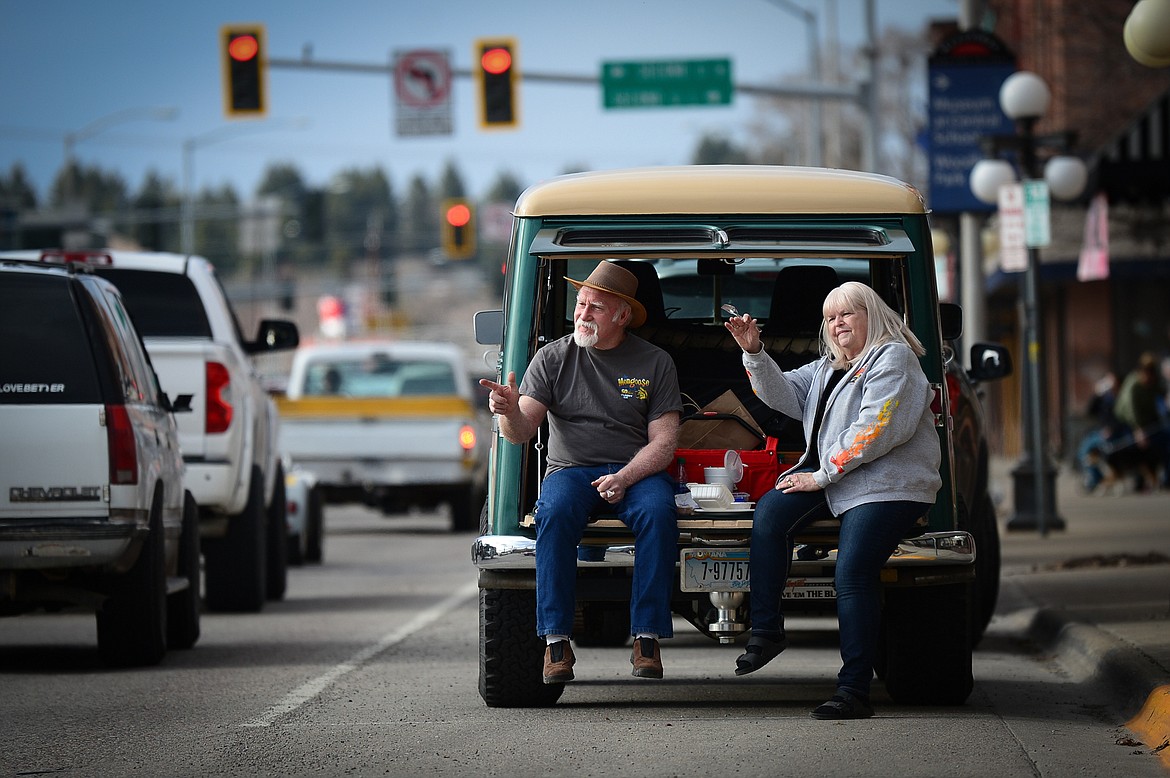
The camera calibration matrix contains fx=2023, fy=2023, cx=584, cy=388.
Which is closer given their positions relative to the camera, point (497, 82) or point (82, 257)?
point (82, 257)

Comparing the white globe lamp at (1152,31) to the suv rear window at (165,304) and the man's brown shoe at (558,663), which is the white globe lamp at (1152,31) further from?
the suv rear window at (165,304)

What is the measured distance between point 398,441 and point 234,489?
10.2 metres

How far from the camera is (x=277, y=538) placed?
588 inches

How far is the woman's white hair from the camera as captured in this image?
7.92 metres

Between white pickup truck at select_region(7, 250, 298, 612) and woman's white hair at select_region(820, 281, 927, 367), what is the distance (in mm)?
5574

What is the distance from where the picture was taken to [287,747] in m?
7.45

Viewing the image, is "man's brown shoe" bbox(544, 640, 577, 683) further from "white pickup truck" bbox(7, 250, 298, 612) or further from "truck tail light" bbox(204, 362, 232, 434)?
"truck tail light" bbox(204, 362, 232, 434)

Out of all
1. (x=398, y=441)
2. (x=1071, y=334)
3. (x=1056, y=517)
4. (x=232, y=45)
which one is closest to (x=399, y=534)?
(x=398, y=441)

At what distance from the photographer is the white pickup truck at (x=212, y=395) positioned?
510 inches

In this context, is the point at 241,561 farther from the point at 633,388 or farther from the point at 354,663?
the point at 633,388

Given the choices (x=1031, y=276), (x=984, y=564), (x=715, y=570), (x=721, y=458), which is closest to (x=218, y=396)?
(x=984, y=564)

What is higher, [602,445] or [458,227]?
[458,227]

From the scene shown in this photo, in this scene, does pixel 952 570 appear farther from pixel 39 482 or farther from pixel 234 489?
pixel 234 489

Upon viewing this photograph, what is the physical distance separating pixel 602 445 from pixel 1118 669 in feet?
8.88
